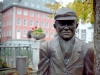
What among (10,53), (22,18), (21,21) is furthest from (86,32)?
(10,53)

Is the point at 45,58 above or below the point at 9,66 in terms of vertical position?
above

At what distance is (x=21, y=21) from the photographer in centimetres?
3994

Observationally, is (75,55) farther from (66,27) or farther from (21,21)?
(21,21)

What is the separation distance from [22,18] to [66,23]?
3848 cm

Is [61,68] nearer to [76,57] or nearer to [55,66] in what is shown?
[55,66]

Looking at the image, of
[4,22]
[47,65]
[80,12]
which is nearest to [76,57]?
[47,65]

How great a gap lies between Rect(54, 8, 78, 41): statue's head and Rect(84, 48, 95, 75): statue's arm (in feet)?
0.85

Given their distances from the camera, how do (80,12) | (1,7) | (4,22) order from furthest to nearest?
1. (1,7)
2. (4,22)
3. (80,12)

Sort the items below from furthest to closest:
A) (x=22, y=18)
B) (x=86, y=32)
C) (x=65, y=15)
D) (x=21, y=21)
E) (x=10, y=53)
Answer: (x=21, y=21) < (x=22, y=18) < (x=86, y=32) < (x=10, y=53) < (x=65, y=15)

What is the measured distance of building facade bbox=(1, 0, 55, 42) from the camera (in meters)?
38.6

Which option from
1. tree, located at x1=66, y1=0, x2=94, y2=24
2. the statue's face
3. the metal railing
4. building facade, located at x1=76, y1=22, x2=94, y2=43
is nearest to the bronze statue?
the statue's face

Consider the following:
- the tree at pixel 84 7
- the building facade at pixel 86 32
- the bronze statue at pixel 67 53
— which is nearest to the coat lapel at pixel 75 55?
the bronze statue at pixel 67 53

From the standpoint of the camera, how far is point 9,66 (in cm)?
778

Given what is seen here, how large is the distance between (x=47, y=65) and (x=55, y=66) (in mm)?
108
